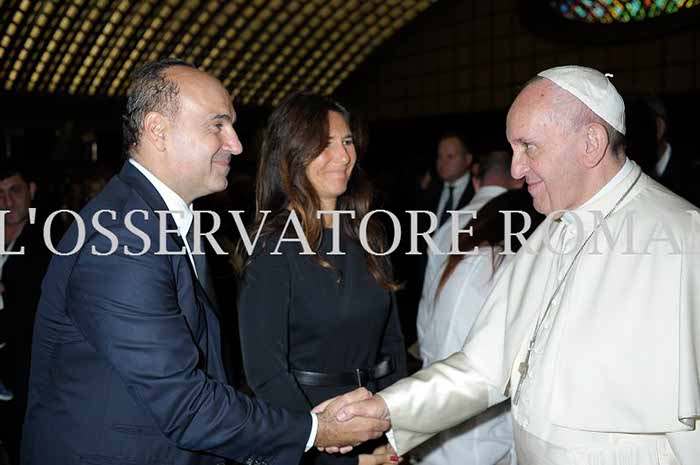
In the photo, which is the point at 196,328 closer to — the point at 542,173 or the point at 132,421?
the point at 132,421

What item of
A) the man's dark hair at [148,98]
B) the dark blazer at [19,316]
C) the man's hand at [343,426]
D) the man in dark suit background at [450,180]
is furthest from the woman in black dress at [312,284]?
the man in dark suit background at [450,180]

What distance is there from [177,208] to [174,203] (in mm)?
18

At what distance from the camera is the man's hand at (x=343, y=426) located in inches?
85.4

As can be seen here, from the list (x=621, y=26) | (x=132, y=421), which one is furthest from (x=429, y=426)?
(x=621, y=26)

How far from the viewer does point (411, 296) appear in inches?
316

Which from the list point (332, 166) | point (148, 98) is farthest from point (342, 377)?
point (148, 98)

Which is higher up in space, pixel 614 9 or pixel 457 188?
pixel 614 9

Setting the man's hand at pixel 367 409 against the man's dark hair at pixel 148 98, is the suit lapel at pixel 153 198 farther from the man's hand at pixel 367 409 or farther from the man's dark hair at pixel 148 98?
the man's hand at pixel 367 409

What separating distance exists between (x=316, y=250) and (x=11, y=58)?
1127 inches

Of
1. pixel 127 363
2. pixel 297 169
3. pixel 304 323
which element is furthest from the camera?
pixel 297 169

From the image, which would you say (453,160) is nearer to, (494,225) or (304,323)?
(494,225)

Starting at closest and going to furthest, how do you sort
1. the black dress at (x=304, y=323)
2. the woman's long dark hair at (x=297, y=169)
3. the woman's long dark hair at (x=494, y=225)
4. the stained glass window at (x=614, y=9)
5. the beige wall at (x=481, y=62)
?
the black dress at (x=304, y=323)
the woman's long dark hair at (x=297, y=169)
the woman's long dark hair at (x=494, y=225)
the beige wall at (x=481, y=62)
the stained glass window at (x=614, y=9)

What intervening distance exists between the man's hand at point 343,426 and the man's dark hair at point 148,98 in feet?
3.57

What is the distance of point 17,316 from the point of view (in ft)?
11.8
